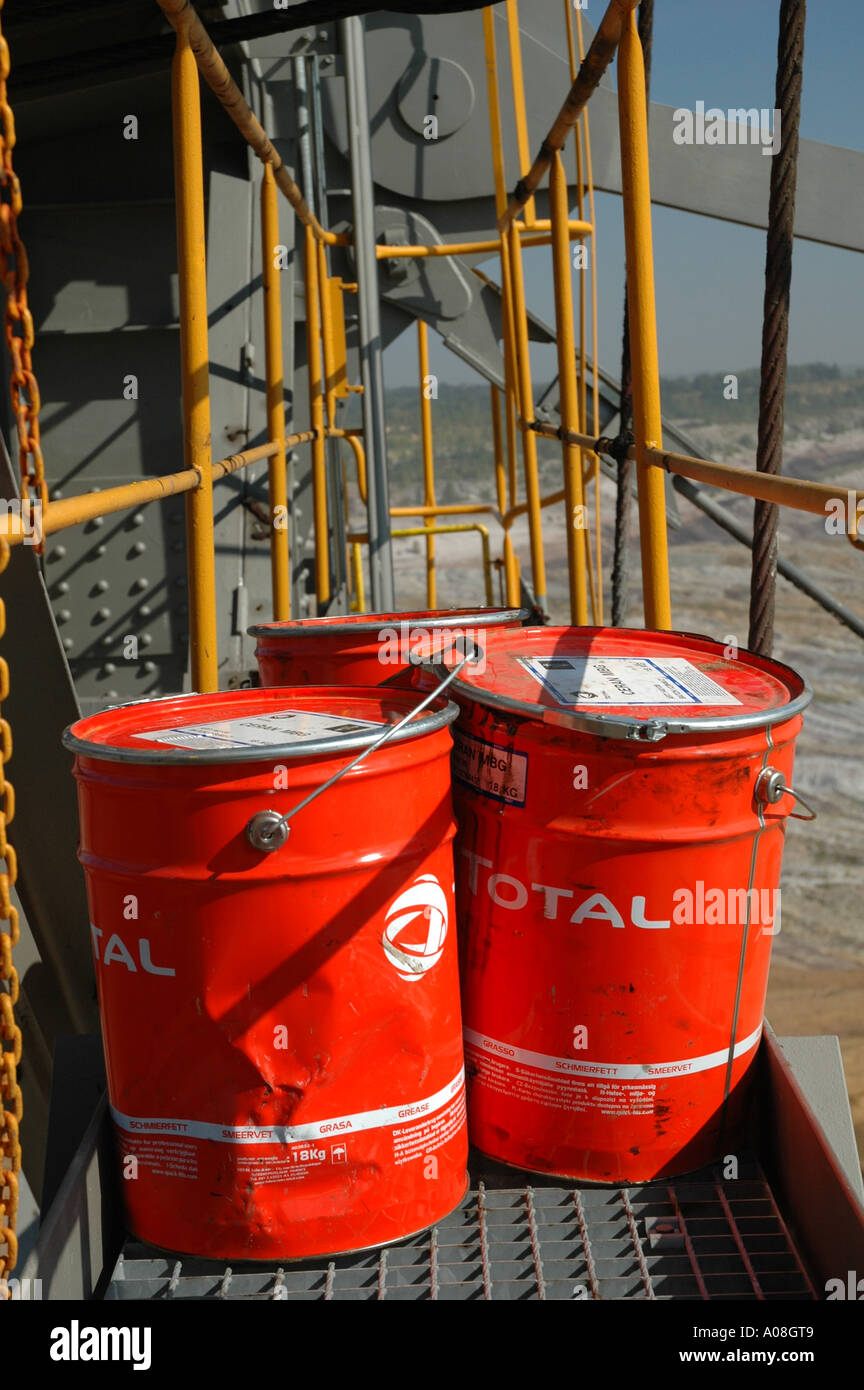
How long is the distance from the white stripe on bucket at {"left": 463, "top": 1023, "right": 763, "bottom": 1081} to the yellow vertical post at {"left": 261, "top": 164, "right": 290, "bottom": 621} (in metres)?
1.86

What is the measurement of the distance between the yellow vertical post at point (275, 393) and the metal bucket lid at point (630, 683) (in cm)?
140

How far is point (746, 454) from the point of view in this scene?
44.3m

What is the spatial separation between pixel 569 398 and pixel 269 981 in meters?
2.42

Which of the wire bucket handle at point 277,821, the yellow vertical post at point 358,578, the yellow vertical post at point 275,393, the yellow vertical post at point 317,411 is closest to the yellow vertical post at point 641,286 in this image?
the wire bucket handle at point 277,821

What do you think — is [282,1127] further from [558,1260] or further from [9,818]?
[9,818]

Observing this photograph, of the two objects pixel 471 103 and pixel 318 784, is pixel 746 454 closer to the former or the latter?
pixel 471 103

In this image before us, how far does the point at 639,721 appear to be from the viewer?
160 cm

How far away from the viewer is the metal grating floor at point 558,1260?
156cm

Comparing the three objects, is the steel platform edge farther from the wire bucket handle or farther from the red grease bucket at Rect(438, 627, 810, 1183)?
the wire bucket handle

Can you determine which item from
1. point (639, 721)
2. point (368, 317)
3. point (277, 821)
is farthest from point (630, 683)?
point (368, 317)

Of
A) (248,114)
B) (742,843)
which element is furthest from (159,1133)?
(248,114)

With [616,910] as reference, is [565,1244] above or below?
below

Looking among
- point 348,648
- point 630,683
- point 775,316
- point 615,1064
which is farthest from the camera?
point 775,316

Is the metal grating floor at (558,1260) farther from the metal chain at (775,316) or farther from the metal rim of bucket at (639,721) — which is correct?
the metal chain at (775,316)
